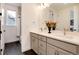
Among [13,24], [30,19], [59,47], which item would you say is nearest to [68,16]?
[59,47]

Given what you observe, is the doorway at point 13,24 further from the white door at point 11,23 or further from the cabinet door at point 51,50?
the cabinet door at point 51,50

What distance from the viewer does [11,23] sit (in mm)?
4277

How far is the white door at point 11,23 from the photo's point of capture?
13.3 ft

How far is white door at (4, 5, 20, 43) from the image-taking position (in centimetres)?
405

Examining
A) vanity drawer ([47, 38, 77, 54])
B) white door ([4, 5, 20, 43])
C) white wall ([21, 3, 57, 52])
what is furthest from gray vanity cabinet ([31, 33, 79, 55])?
white door ([4, 5, 20, 43])

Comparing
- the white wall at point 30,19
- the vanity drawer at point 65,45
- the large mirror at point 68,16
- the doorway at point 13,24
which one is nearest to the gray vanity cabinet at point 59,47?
the vanity drawer at point 65,45

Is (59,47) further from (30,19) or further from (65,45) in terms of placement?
(30,19)

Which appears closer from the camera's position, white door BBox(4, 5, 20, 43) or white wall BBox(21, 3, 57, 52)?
white wall BBox(21, 3, 57, 52)

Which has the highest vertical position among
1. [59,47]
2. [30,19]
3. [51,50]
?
[30,19]

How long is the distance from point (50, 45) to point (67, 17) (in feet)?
3.15

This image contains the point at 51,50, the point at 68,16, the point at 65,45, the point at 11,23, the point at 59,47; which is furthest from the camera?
the point at 11,23

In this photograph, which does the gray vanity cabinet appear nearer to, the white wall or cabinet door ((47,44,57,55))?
cabinet door ((47,44,57,55))
